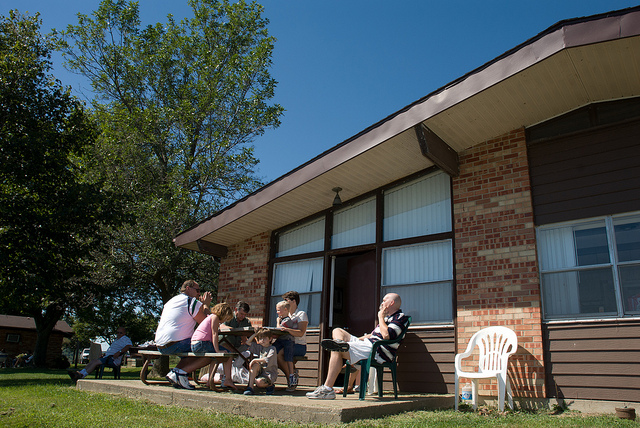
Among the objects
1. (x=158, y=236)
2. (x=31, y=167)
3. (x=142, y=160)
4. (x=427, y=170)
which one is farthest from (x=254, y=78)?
(x=427, y=170)

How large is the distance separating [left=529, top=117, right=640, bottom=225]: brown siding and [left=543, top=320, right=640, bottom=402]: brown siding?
1.29 m

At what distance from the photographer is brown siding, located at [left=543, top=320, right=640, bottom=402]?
518 centimetres

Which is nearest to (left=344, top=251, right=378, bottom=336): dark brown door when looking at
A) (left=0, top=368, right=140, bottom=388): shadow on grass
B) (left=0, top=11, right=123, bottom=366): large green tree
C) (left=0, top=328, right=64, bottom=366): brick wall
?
(left=0, top=368, right=140, bottom=388): shadow on grass

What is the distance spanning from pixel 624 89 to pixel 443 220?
8.71ft

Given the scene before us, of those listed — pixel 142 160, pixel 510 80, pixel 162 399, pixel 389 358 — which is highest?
pixel 142 160

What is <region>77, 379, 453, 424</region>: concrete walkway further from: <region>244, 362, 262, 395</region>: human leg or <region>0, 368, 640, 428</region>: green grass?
<region>244, 362, 262, 395</region>: human leg

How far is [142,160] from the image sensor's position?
49.3 ft

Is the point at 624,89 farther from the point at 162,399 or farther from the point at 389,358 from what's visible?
the point at 162,399

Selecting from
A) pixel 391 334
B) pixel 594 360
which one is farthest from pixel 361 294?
pixel 594 360

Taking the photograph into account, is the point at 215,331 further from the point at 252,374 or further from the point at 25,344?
the point at 25,344

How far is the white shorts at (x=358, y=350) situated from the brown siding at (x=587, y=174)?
2.63 m

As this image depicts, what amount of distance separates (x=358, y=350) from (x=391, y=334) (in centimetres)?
46

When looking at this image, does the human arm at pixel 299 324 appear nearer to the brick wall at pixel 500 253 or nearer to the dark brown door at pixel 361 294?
the dark brown door at pixel 361 294

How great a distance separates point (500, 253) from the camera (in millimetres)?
6281
